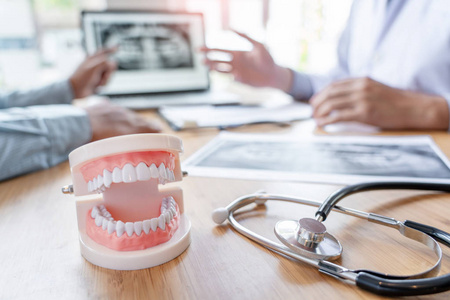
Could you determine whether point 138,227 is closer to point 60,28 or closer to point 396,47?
point 396,47

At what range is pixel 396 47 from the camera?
3.03 feet

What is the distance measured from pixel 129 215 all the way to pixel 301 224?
16 cm

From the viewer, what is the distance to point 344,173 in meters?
0.49

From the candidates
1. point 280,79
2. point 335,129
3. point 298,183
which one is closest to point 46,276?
point 298,183

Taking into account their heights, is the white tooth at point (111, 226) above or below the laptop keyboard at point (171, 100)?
above

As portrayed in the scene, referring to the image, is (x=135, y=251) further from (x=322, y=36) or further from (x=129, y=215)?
(x=322, y=36)

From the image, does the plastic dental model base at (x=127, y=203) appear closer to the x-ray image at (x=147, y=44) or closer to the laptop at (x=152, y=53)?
the laptop at (x=152, y=53)

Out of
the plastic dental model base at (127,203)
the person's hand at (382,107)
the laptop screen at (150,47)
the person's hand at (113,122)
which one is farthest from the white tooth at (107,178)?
the laptop screen at (150,47)

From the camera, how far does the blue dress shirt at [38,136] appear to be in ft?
1.67

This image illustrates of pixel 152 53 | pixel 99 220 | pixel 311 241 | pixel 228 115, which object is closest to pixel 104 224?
pixel 99 220

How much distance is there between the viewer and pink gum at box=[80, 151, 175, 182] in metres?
0.27

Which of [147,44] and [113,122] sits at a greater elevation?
[147,44]

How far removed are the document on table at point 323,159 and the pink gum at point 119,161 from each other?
0.70ft

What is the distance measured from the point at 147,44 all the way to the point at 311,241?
46.9 inches
